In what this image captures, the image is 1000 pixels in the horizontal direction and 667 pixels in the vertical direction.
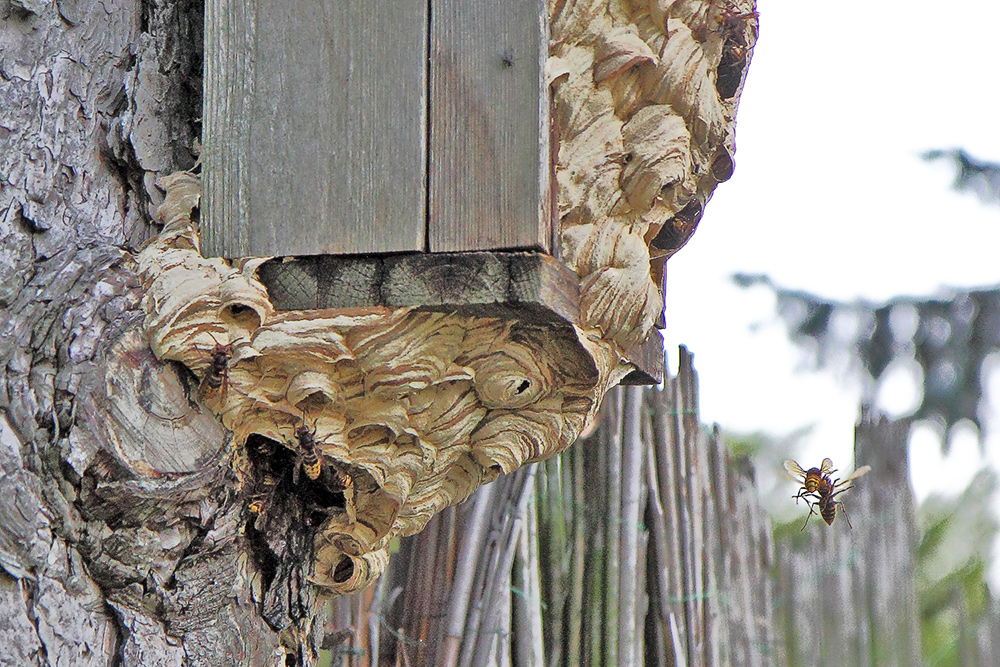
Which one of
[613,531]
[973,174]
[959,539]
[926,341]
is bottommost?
[959,539]

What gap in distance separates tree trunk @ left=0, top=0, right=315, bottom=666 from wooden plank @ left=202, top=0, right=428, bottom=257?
0.13 m

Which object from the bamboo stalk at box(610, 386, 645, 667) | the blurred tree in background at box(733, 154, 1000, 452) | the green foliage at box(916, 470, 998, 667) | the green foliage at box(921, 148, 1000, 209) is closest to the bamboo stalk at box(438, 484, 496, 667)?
the bamboo stalk at box(610, 386, 645, 667)

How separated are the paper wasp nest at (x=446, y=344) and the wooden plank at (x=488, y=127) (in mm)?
88

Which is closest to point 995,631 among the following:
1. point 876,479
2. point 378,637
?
point 876,479

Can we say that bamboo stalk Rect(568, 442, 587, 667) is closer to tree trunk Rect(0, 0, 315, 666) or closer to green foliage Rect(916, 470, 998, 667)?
tree trunk Rect(0, 0, 315, 666)

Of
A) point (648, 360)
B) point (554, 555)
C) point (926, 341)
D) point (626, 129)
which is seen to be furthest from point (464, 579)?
point (926, 341)

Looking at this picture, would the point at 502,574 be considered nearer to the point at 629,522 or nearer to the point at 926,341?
the point at 629,522

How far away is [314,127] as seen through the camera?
1.53 meters

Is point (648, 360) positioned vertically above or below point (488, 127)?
below

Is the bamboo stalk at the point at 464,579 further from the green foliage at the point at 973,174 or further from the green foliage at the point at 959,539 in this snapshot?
the green foliage at the point at 973,174

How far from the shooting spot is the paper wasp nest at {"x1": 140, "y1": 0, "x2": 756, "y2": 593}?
1.48 metres

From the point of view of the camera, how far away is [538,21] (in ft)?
4.92

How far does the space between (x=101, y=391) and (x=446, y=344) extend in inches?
17.1

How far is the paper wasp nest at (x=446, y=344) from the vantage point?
1.48 metres
